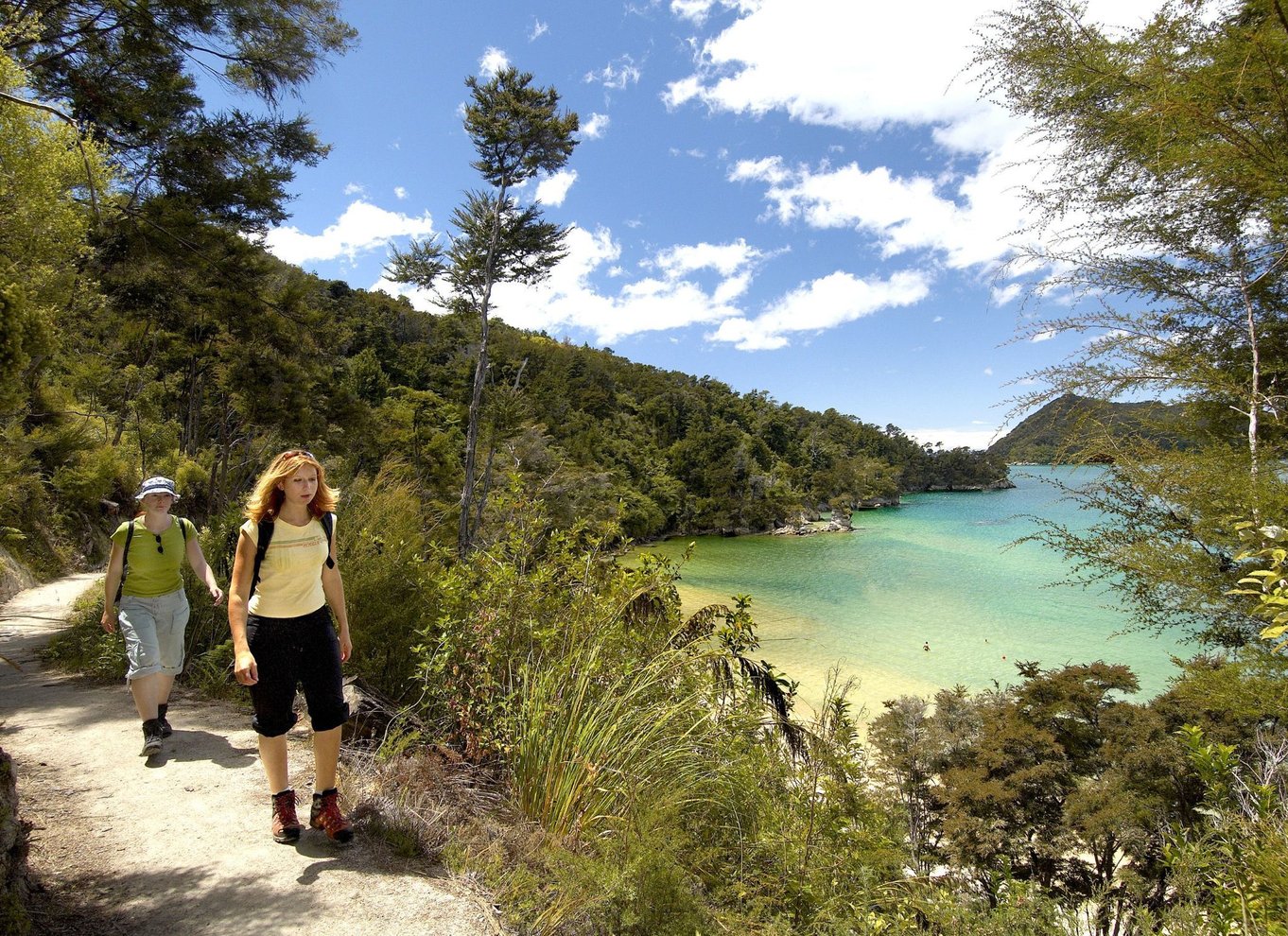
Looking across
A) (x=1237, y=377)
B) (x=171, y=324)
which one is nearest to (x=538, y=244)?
(x=171, y=324)

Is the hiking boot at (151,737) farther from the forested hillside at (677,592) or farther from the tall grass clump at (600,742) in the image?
the tall grass clump at (600,742)

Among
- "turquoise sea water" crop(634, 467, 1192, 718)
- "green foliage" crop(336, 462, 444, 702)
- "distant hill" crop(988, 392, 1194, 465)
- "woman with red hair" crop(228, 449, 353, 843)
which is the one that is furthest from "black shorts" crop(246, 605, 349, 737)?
"distant hill" crop(988, 392, 1194, 465)

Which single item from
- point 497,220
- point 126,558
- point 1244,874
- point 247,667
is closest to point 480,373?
point 497,220

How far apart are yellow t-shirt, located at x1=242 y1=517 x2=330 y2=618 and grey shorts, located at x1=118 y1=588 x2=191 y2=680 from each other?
1.48m

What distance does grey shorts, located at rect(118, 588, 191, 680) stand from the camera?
3219mm

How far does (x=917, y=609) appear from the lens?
28.3m

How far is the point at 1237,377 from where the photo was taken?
5195 mm

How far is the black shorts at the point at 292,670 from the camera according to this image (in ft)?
7.74

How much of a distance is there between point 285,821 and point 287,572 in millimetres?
980

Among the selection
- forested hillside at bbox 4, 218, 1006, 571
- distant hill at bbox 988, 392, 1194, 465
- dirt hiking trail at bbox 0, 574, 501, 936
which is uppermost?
forested hillside at bbox 4, 218, 1006, 571

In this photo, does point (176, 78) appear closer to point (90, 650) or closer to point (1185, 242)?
point (90, 650)

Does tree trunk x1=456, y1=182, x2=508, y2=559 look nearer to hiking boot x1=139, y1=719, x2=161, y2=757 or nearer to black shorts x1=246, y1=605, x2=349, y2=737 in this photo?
hiking boot x1=139, y1=719, x2=161, y2=757

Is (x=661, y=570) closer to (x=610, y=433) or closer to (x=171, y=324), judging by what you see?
(x=171, y=324)

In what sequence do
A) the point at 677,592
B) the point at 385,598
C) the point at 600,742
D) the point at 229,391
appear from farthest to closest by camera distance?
the point at 229,391, the point at 677,592, the point at 385,598, the point at 600,742
